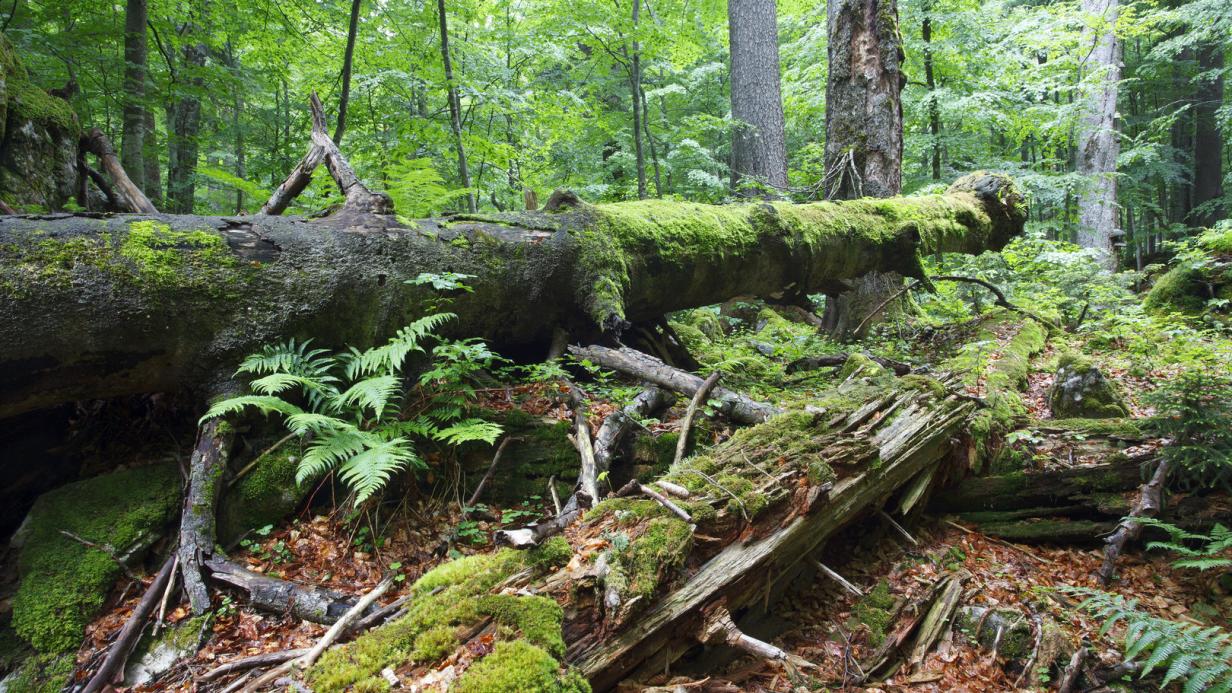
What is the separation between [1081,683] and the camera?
295 centimetres

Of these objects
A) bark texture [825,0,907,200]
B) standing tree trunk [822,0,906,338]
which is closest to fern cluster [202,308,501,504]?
standing tree trunk [822,0,906,338]

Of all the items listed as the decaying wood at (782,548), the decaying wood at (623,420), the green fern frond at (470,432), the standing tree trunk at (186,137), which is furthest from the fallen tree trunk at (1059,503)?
the standing tree trunk at (186,137)

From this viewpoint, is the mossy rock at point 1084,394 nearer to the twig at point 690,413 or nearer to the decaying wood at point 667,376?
the decaying wood at point 667,376

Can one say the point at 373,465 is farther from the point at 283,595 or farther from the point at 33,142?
the point at 33,142

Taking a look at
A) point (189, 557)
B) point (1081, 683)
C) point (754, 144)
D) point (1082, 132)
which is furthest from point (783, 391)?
point (1082, 132)

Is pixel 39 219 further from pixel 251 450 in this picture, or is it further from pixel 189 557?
pixel 189 557

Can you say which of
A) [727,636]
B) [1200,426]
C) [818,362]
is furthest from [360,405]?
[1200,426]

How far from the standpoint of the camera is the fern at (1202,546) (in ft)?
10.4

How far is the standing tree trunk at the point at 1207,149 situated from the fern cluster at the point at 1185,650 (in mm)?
21805

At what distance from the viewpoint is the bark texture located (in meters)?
7.61

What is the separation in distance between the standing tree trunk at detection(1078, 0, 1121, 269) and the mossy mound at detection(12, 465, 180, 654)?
16.1 metres

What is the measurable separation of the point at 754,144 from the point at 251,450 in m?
9.67

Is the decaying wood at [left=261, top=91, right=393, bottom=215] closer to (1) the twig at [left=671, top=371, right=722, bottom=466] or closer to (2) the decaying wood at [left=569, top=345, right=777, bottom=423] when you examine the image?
(2) the decaying wood at [left=569, top=345, right=777, bottom=423]

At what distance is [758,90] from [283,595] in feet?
35.7
